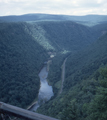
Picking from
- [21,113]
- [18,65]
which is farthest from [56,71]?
[21,113]

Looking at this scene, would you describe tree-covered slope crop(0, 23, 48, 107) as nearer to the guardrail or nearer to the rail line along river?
the rail line along river

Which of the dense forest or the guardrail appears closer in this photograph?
the guardrail

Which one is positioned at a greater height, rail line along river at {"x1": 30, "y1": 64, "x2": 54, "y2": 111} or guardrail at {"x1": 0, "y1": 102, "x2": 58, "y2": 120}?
guardrail at {"x1": 0, "y1": 102, "x2": 58, "y2": 120}

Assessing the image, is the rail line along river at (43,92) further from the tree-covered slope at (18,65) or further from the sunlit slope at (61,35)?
the sunlit slope at (61,35)

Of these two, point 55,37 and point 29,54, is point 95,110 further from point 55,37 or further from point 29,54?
point 55,37

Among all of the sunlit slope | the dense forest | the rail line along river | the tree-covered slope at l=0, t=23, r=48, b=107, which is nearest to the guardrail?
the dense forest

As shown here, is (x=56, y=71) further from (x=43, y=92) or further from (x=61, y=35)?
(x=61, y=35)

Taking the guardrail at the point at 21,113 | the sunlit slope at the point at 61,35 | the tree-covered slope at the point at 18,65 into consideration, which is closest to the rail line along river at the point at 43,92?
the tree-covered slope at the point at 18,65
